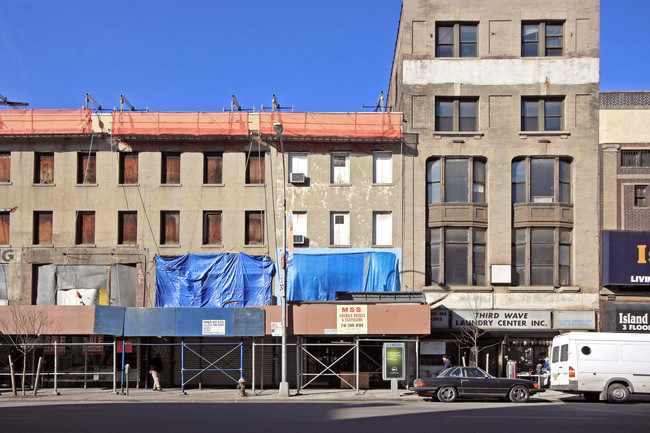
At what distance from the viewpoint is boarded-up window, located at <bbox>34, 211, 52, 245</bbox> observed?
108ft

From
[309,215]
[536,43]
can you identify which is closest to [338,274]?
[309,215]

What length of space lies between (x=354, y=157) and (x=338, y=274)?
5.63 metres

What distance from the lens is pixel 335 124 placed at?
33344 millimetres

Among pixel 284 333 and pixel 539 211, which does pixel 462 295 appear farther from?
pixel 284 333

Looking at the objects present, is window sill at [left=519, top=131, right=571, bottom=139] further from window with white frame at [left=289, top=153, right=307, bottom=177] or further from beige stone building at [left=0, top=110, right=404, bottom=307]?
window with white frame at [left=289, top=153, right=307, bottom=177]

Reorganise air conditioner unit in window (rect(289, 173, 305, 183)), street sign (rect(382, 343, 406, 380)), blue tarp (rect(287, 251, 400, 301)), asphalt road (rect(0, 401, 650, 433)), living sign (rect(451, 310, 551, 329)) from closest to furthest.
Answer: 1. asphalt road (rect(0, 401, 650, 433))
2. street sign (rect(382, 343, 406, 380))
3. living sign (rect(451, 310, 551, 329))
4. blue tarp (rect(287, 251, 400, 301))
5. air conditioner unit in window (rect(289, 173, 305, 183))

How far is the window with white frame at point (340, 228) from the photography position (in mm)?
32938

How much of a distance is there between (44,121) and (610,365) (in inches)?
1047

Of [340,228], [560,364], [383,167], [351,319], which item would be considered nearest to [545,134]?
[383,167]

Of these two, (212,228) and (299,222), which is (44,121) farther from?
(299,222)

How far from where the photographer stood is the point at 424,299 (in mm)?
30141

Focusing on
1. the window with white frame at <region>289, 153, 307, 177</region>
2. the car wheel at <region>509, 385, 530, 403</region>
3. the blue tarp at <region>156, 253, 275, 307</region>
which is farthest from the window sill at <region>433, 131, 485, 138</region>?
the car wheel at <region>509, 385, 530, 403</region>

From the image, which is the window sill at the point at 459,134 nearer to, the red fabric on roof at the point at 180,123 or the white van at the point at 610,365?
the red fabric on roof at the point at 180,123

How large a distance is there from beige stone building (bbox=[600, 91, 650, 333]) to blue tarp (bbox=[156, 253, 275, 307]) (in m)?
15.6
